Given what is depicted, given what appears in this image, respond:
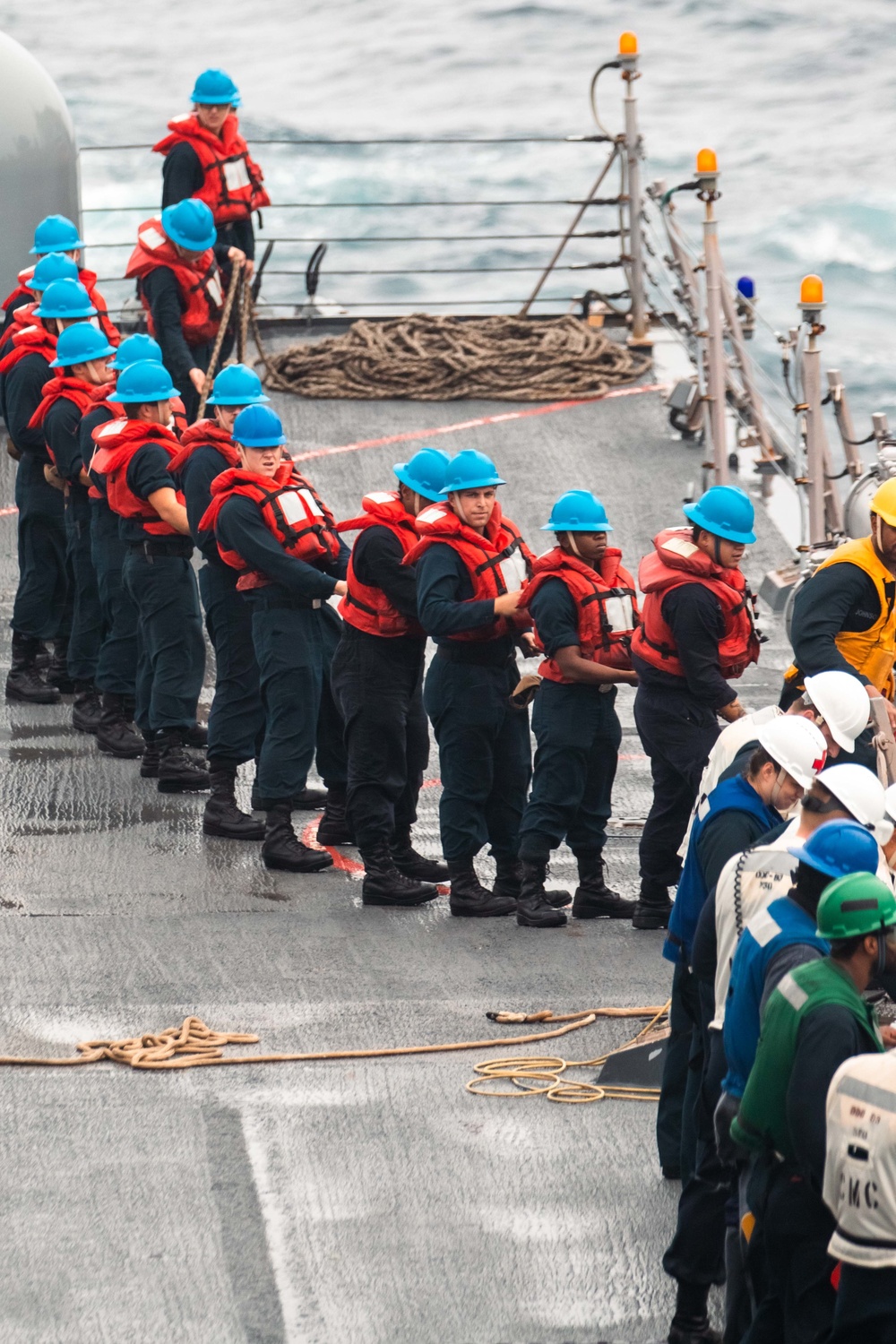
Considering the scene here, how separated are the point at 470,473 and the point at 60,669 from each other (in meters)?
3.52

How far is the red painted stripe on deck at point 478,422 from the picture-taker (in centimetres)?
1214

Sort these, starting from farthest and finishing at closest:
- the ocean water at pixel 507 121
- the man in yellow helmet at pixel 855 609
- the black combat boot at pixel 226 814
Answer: the ocean water at pixel 507 121 < the black combat boot at pixel 226 814 < the man in yellow helmet at pixel 855 609

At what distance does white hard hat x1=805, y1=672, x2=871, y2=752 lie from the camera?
17.7 feet

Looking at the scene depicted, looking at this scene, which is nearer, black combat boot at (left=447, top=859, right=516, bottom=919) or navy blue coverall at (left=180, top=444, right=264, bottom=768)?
black combat boot at (left=447, top=859, right=516, bottom=919)

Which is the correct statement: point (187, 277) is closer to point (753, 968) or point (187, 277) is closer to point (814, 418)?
point (814, 418)

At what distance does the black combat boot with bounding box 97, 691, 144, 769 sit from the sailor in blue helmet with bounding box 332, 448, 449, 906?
1.71m

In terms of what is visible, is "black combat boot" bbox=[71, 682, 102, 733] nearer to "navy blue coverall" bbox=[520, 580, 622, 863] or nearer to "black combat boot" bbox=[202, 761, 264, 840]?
"black combat boot" bbox=[202, 761, 264, 840]

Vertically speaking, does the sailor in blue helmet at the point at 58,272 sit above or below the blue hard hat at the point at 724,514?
below

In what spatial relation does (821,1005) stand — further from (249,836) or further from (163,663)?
(163,663)

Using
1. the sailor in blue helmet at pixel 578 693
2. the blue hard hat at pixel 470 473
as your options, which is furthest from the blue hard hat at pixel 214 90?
the sailor in blue helmet at pixel 578 693

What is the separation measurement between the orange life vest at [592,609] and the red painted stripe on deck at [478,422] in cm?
540

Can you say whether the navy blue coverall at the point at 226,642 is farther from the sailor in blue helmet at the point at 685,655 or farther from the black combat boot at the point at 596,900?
the sailor in blue helmet at the point at 685,655

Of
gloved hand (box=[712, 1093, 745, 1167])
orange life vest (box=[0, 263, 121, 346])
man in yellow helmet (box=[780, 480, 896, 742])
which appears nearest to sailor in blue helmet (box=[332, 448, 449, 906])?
man in yellow helmet (box=[780, 480, 896, 742])

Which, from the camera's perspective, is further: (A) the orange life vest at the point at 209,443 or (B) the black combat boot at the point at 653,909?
(A) the orange life vest at the point at 209,443
